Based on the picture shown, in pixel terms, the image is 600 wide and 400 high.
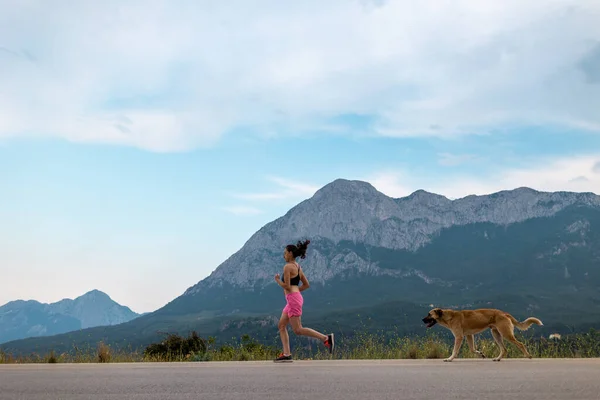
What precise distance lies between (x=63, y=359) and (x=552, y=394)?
1117 cm

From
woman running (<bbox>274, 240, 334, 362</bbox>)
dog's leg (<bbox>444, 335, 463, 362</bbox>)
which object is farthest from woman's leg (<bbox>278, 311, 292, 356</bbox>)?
dog's leg (<bbox>444, 335, 463, 362</bbox>)

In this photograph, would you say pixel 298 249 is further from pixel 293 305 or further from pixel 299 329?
pixel 299 329

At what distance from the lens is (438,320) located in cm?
1265

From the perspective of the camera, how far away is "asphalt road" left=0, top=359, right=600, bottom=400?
6605 mm

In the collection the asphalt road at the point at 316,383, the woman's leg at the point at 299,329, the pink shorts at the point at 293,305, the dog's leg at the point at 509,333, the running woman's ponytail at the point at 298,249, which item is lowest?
the asphalt road at the point at 316,383

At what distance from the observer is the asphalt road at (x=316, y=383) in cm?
661

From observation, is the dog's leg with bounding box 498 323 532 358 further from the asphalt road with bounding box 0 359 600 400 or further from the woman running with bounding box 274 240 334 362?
the woman running with bounding box 274 240 334 362

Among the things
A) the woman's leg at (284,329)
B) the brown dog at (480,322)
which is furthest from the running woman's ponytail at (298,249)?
the brown dog at (480,322)

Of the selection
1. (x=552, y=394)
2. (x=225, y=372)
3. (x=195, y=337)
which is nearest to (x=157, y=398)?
(x=225, y=372)

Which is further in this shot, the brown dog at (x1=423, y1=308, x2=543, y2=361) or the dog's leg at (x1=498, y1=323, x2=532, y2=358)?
the brown dog at (x1=423, y1=308, x2=543, y2=361)

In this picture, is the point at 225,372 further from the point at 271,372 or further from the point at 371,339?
the point at 371,339

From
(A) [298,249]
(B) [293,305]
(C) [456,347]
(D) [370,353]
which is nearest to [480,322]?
(C) [456,347]

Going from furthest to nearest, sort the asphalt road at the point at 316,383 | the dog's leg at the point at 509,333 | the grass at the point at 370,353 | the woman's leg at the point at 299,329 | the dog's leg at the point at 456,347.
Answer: the grass at the point at 370,353 → the dog's leg at the point at 509,333 → the woman's leg at the point at 299,329 → the dog's leg at the point at 456,347 → the asphalt road at the point at 316,383

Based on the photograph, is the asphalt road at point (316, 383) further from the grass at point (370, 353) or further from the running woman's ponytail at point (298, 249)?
the grass at point (370, 353)
